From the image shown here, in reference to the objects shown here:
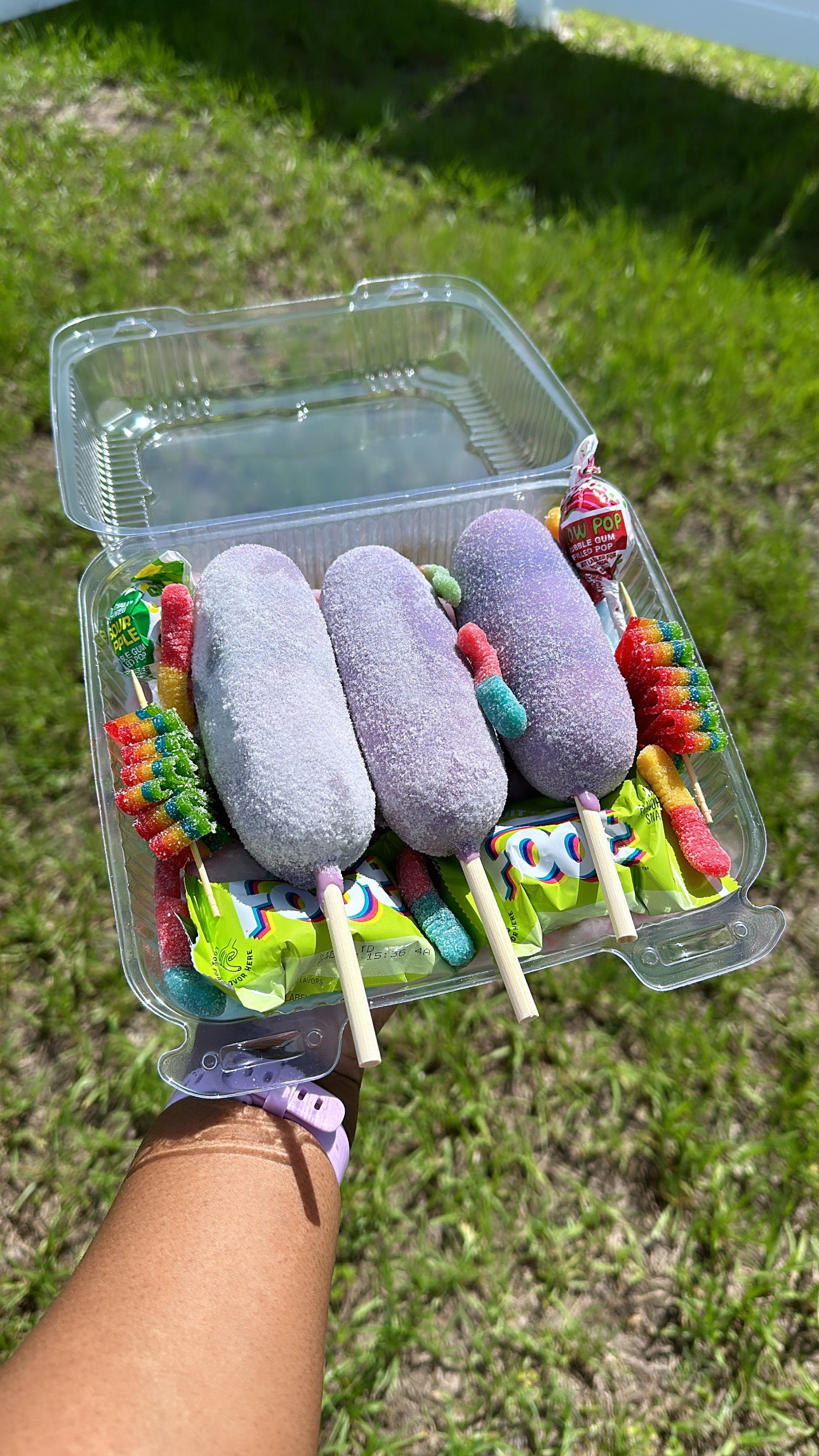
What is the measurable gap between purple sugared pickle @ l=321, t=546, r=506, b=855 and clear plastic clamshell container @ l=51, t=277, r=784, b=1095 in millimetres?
175

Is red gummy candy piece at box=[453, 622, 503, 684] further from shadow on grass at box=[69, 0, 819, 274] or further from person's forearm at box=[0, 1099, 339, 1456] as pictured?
shadow on grass at box=[69, 0, 819, 274]

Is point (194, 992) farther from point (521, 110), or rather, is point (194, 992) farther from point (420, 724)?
point (521, 110)

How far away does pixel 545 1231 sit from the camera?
4.38 feet

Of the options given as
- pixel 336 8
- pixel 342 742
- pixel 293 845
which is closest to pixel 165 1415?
pixel 293 845

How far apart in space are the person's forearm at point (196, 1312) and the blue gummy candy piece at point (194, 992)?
0.14 meters

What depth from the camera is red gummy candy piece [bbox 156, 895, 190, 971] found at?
3.03 ft

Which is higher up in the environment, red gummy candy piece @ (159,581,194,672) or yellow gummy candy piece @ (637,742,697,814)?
red gummy candy piece @ (159,581,194,672)

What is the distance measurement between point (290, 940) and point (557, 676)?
1.28 feet

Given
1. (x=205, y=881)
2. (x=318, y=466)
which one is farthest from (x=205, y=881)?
(x=318, y=466)

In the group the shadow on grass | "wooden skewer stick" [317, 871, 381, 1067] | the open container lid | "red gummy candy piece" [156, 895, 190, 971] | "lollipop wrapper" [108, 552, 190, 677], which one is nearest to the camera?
"wooden skewer stick" [317, 871, 381, 1067]

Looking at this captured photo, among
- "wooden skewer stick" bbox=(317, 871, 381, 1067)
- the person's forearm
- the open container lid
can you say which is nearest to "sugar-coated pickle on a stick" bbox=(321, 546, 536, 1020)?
"wooden skewer stick" bbox=(317, 871, 381, 1067)

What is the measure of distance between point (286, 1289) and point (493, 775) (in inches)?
21.0

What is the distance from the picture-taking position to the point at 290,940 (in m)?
0.88

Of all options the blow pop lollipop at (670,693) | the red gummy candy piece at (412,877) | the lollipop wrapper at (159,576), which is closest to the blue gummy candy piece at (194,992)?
the red gummy candy piece at (412,877)
